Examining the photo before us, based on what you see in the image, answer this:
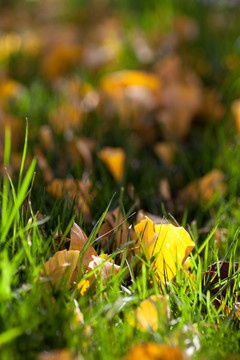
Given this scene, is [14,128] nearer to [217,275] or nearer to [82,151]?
[82,151]

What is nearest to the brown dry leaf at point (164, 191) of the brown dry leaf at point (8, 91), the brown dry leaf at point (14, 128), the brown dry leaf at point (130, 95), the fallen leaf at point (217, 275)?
the fallen leaf at point (217, 275)

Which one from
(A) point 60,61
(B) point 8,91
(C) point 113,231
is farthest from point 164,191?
(A) point 60,61

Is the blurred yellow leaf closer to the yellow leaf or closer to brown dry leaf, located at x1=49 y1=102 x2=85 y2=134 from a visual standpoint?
the yellow leaf

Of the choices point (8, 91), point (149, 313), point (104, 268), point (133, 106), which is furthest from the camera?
point (8, 91)

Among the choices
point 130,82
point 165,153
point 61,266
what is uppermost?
point 61,266

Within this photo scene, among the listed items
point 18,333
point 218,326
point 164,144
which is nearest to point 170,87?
point 164,144

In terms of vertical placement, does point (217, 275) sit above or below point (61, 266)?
below

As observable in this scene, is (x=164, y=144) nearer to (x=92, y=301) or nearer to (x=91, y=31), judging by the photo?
(x=92, y=301)
